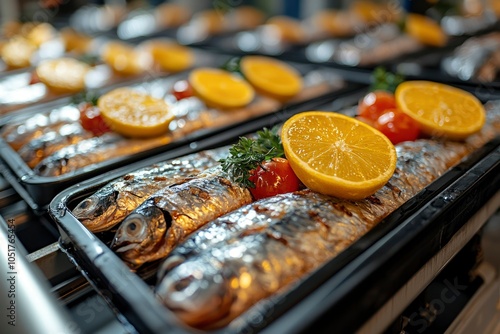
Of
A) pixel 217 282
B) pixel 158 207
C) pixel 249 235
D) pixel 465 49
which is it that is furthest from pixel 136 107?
pixel 465 49

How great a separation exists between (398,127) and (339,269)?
977mm

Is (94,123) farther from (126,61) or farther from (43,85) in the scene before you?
(126,61)

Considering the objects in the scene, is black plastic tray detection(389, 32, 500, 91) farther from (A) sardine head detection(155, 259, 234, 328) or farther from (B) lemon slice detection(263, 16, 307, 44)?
(A) sardine head detection(155, 259, 234, 328)

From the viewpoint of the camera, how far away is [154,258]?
124cm

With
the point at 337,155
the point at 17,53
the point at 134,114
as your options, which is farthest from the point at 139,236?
the point at 17,53

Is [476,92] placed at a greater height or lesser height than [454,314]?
greater

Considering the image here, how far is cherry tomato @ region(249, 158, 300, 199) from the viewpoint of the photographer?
1.47 m

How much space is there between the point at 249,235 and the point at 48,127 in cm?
167

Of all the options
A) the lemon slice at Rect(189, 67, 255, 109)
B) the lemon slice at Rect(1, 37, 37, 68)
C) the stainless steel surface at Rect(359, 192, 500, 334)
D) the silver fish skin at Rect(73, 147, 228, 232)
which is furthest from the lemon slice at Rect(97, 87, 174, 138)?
the lemon slice at Rect(1, 37, 37, 68)

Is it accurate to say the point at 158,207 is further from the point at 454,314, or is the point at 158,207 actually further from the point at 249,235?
the point at 454,314

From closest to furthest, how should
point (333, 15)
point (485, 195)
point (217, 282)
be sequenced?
point (217, 282), point (485, 195), point (333, 15)

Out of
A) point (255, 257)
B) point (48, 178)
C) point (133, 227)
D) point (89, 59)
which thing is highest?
point (89, 59)

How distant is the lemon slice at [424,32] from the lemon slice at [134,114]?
131 inches

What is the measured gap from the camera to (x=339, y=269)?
1111 millimetres
